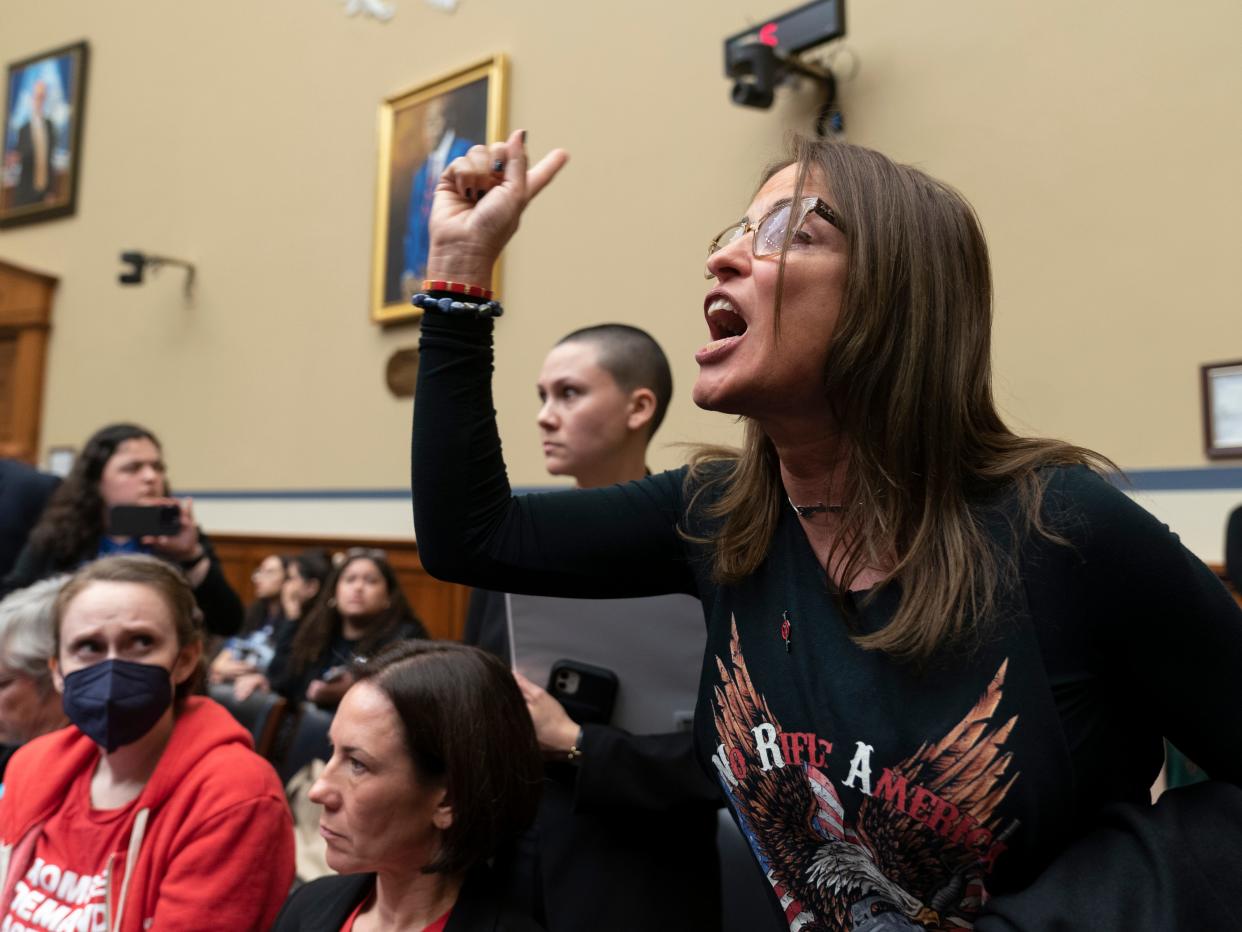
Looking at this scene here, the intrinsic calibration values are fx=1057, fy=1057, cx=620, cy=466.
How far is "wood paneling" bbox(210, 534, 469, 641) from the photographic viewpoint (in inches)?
244

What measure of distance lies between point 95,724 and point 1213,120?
13.0 feet

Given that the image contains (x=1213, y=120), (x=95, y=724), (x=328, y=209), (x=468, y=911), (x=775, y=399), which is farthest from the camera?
(x=328, y=209)

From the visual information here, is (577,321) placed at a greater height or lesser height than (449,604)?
greater

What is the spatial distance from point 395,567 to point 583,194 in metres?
2.54

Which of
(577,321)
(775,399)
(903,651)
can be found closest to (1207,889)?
(903,651)

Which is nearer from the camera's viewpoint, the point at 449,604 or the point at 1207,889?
the point at 1207,889

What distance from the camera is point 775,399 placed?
3.39 feet

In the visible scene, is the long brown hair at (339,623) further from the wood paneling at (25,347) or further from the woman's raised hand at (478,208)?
the wood paneling at (25,347)

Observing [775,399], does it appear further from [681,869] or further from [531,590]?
[681,869]

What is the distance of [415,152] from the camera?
260 inches

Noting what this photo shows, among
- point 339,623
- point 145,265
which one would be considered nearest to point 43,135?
point 145,265

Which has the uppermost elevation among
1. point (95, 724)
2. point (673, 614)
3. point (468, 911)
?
point (673, 614)

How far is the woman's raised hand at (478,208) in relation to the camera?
108 cm

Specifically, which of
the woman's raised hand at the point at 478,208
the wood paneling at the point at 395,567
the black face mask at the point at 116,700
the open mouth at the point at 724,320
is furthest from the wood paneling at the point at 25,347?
the open mouth at the point at 724,320
